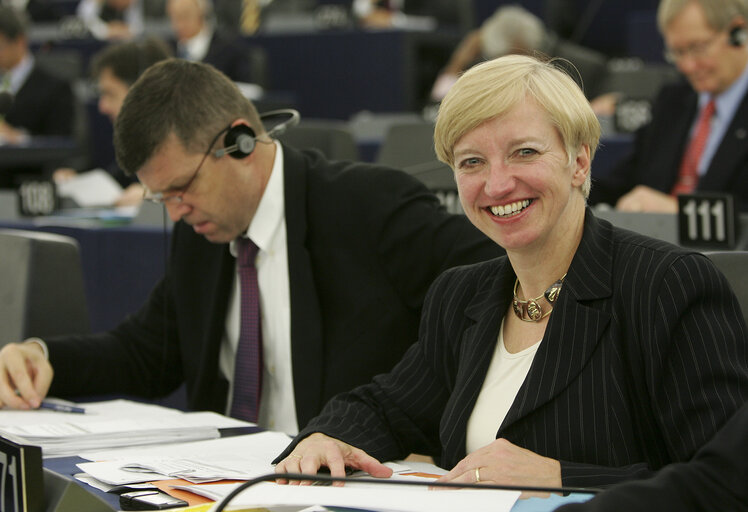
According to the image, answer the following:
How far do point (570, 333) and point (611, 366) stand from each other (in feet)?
0.24

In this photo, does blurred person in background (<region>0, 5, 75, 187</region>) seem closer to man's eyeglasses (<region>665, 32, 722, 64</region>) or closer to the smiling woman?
man's eyeglasses (<region>665, 32, 722, 64</region>)

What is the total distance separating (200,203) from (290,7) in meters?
6.88

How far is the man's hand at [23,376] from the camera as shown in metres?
2.13

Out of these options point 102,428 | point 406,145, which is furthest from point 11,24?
point 102,428

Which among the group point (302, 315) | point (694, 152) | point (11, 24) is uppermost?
point (11, 24)

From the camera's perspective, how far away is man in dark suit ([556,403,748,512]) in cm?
99

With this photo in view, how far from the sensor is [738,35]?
360 cm

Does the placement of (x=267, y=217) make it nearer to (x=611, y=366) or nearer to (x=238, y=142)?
(x=238, y=142)

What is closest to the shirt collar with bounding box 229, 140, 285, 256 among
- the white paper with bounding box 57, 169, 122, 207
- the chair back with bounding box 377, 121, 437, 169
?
the chair back with bounding box 377, 121, 437, 169

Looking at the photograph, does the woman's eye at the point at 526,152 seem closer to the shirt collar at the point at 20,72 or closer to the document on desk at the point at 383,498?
the document on desk at the point at 383,498

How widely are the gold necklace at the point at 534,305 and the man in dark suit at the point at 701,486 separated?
59 cm

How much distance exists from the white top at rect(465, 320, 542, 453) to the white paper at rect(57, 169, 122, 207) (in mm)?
2989

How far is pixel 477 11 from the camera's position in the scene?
8477 millimetres

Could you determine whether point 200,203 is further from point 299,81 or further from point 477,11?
point 477,11
